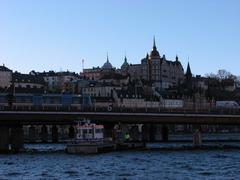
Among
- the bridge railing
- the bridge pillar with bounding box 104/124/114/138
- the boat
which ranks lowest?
the boat

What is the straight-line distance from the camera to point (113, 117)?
437 feet

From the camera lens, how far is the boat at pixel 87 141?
353 feet

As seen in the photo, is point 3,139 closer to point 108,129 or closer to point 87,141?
point 87,141

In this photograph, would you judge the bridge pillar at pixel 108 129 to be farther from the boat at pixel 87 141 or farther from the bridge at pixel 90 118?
the boat at pixel 87 141

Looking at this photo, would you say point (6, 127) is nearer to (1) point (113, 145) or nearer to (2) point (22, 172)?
(1) point (113, 145)

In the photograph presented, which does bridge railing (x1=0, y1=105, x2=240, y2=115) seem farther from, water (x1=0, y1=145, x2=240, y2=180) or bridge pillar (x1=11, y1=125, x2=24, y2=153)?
water (x1=0, y1=145, x2=240, y2=180)

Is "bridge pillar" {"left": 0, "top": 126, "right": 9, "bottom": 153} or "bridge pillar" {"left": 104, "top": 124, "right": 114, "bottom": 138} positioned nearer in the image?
"bridge pillar" {"left": 0, "top": 126, "right": 9, "bottom": 153}

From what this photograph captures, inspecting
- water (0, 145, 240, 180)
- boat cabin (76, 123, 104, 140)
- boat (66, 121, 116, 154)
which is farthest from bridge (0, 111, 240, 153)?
water (0, 145, 240, 180)

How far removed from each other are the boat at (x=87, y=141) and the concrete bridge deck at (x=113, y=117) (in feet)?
52.4

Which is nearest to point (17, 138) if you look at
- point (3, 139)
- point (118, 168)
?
point (3, 139)

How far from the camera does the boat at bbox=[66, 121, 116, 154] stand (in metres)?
108

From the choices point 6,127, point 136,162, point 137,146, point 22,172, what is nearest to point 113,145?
point 137,146

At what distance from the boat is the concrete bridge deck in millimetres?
15975

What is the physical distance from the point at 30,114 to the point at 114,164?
43700 mm
